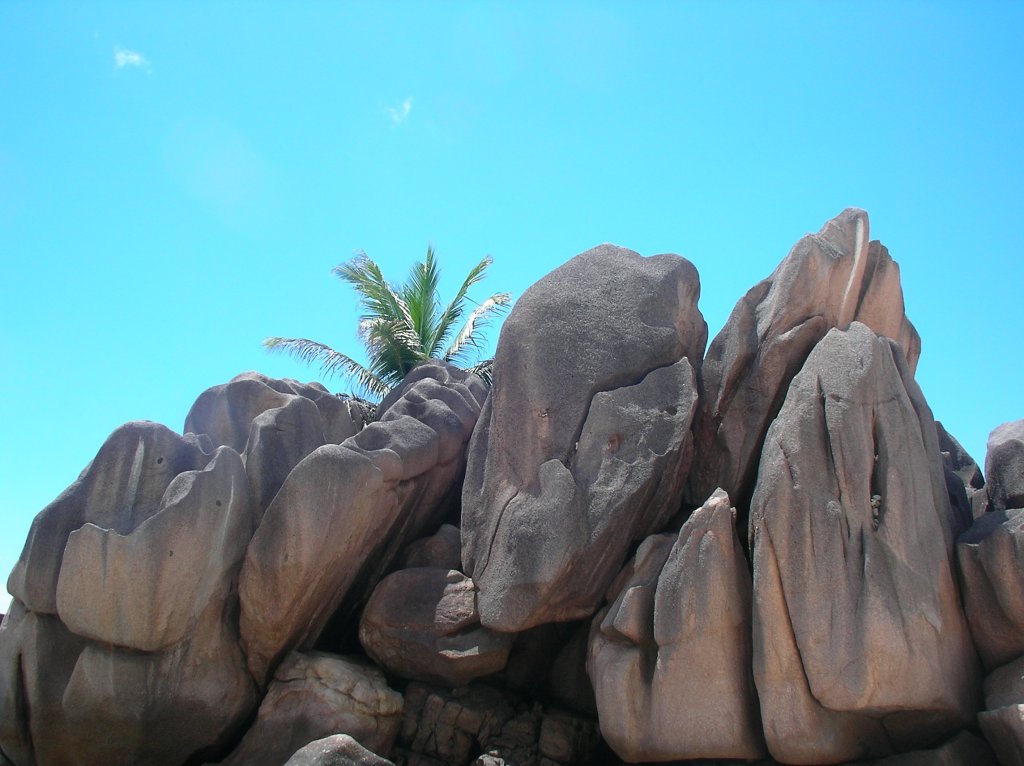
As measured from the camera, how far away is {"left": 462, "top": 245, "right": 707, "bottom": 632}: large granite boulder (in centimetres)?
941

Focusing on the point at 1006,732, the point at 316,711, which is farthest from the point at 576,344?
the point at 1006,732

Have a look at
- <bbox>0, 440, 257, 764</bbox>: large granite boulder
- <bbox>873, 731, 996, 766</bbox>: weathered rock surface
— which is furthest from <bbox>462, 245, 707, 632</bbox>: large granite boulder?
<bbox>873, 731, 996, 766</bbox>: weathered rock surface

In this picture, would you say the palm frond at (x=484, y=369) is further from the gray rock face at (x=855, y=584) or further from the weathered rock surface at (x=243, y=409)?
the gray rock face at (x=855, y=584)

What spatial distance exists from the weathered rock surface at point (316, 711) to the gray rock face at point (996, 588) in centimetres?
532

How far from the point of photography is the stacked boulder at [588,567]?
8.07 m

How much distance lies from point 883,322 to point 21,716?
946cm

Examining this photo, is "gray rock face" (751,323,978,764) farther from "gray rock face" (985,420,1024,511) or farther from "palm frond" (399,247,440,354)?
"palm frond" (399,247,440,354)

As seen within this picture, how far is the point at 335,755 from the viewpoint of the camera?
727 centimetres

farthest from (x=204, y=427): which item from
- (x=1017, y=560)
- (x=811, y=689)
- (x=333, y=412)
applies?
(x=1017, y=560)

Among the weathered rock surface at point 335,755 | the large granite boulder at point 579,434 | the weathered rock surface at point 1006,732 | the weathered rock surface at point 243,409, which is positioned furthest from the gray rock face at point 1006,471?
the weathered rock surface at point 243,409

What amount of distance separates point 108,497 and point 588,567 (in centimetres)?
496

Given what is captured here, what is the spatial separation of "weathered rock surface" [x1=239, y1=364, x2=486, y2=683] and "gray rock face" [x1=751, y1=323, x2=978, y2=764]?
12.9ft

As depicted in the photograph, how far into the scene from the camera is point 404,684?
10289mm

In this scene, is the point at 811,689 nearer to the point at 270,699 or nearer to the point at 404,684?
the point at 404,684
